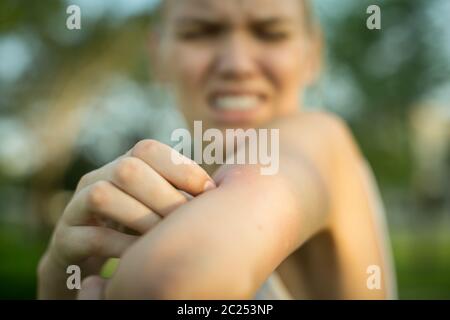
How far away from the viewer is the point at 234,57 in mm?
1302

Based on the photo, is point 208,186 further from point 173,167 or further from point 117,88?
point 117,88

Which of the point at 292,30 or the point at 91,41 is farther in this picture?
the point at 91,41

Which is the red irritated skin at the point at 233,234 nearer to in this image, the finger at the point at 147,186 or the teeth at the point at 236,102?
the finger at the point at 147,186

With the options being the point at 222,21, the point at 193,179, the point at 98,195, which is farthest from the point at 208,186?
the point at 222,21

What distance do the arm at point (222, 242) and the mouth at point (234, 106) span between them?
68 cm

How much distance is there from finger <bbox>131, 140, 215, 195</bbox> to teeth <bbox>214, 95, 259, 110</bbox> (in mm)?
764

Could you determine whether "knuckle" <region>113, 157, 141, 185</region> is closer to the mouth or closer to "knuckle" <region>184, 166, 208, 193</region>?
"knuckle" <region>184, 166, 208, 193</region>

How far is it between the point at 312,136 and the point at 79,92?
30.1 feet

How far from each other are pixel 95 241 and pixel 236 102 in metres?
0.77

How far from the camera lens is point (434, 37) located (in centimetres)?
908

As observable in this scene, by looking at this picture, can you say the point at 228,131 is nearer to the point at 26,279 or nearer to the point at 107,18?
the point at 26,279
